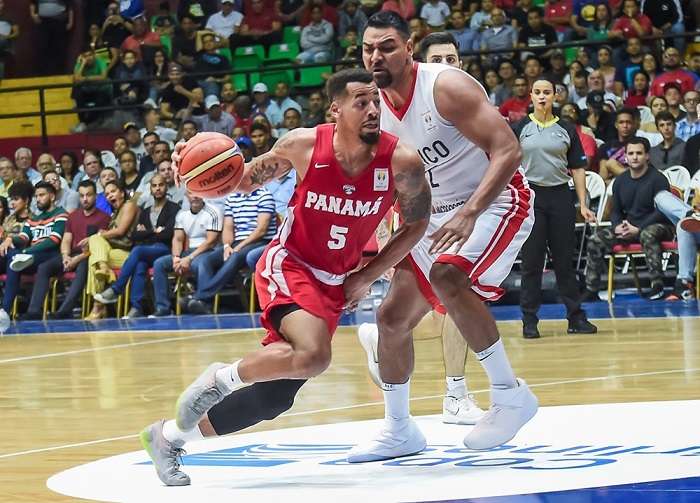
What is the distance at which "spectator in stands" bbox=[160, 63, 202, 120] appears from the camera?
16.3 meters

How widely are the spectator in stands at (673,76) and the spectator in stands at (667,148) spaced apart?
1.13 metres

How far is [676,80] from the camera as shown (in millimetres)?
13117

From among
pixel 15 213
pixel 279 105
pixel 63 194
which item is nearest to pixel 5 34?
pixel 63 194

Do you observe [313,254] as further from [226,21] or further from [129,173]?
[226,21]

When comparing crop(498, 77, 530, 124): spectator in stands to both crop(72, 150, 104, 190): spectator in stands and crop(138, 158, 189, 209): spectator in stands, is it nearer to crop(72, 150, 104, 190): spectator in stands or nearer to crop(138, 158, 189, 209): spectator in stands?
crop(138, 158, 189, 209): spectator in stands

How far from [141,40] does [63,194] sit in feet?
11.3

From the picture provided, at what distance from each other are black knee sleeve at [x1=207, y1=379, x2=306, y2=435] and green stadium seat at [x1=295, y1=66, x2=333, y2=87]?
1145 cm

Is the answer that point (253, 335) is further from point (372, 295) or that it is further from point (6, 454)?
point (6, 454)

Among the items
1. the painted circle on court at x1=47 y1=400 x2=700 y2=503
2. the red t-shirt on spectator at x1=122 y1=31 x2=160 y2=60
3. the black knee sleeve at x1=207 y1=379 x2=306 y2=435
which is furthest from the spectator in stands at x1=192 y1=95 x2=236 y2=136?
the black knee sleeve at x1=207 y1=379 x2=306 y2=435

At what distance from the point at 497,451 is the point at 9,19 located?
16078 mm

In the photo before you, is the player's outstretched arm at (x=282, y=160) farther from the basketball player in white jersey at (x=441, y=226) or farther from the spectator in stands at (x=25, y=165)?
the spectator in stands at (x=25, y=165)

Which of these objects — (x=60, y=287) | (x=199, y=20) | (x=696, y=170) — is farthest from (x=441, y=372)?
(x=199, y=20)

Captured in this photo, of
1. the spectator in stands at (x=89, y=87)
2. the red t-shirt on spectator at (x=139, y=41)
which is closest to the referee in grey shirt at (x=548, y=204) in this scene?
the spectator in stands at (x=89, y=87)

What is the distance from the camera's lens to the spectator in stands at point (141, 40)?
1747 centimetres
